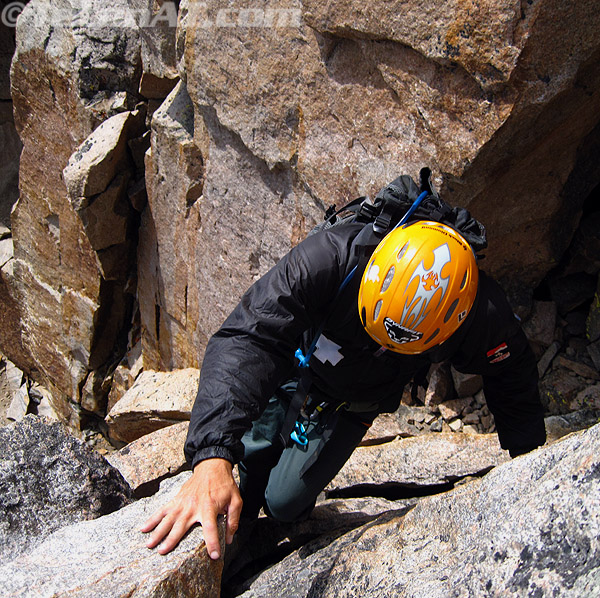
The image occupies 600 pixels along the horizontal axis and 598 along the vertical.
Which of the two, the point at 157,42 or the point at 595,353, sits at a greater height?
the point at 157,42

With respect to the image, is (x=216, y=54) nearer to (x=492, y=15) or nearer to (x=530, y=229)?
(x=492, y=15)

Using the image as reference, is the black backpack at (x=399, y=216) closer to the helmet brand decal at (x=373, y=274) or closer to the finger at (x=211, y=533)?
the helmet brand decal at (x=373, y=274)

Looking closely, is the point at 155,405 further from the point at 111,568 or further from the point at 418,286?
the point at 418,286

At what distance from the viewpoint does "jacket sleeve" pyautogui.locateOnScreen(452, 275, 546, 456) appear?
3381 millimetres

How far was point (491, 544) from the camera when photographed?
7.17 feet

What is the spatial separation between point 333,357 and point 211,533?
53.1 inches

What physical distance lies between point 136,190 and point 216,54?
3461 mm

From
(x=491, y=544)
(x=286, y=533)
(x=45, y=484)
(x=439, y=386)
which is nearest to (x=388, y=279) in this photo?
(x=491, y=544)

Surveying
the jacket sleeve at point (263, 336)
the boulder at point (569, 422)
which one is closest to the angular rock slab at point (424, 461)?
the boulder at point (569, 422)

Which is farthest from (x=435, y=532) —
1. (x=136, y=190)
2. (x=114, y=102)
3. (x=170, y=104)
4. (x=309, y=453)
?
(x=114, y=102)

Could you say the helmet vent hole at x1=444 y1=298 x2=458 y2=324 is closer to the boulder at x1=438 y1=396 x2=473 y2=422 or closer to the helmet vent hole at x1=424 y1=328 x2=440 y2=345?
the helmet vent hole at x1=424 y1=328 x2=440 y2=345

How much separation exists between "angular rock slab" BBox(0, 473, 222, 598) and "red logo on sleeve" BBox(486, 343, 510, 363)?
194 cm

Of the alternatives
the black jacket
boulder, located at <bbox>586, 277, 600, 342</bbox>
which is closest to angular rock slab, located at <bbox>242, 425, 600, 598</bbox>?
the black jacket

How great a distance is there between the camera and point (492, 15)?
380 centimetres
